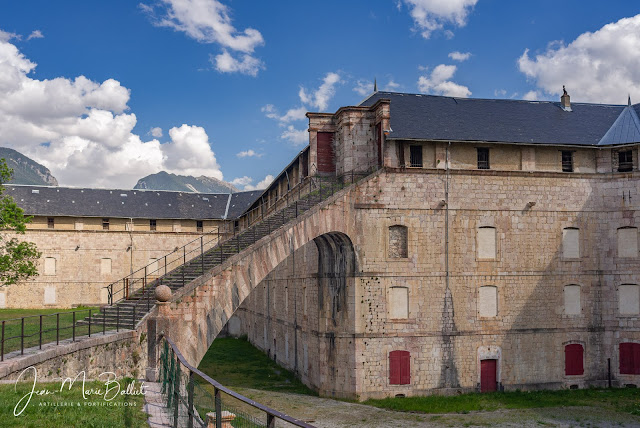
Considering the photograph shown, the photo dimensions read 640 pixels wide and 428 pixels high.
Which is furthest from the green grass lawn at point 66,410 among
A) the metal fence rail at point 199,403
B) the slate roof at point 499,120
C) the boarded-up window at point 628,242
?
the boarded-up window at point 628,242

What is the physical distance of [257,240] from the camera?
68.5ft

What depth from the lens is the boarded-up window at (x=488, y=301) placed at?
25.3 metres

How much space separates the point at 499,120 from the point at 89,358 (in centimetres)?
2136

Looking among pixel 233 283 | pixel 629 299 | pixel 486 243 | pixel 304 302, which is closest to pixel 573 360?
pixel 629 299

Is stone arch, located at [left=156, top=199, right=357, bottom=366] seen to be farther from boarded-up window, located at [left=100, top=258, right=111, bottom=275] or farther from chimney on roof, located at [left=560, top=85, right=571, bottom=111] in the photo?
boarded-up window, located at [left=100, top=258, right=111, bottom=275]

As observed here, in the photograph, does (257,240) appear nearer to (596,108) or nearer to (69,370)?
(69,370)

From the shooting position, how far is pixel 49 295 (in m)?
47.8

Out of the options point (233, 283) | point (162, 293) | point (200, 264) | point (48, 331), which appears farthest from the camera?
point (200, 264)

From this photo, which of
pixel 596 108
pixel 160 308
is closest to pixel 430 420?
pixel 160 308

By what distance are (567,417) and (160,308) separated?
15404mm

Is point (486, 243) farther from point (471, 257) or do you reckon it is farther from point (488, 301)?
point (488, 301)

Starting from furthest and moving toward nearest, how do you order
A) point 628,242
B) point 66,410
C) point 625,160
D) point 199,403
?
1. point 625,160
2. point 628,242
3. point 66,410
4. point 199,403

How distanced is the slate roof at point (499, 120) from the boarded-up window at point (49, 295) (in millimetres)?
33126

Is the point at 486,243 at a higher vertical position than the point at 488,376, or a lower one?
higher
